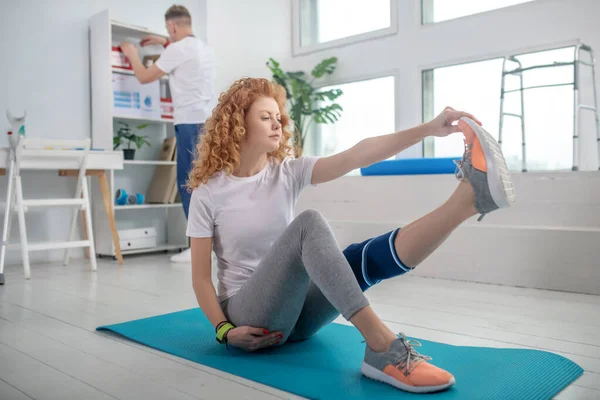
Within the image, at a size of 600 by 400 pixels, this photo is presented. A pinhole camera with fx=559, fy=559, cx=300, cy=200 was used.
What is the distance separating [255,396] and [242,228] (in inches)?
17.9

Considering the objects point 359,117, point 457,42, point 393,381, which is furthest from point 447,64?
point 393,381

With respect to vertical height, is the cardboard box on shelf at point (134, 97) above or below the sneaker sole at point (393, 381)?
above

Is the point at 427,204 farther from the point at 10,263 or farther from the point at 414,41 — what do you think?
the point at 10,263

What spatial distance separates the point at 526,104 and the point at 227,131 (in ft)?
8.47

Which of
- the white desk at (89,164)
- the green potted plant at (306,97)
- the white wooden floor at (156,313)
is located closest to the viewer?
the white wooden floor at (156,313)

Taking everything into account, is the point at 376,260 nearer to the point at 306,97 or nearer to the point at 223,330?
the point at 223,330

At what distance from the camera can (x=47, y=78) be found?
367 centimetres

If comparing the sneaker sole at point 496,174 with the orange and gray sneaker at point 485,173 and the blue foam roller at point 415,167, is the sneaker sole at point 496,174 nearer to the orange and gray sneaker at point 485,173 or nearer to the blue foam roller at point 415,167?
the orange and gray sneaker at point 485,173

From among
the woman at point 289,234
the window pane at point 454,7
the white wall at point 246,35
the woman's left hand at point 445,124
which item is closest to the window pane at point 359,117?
the window pane at point 454,7

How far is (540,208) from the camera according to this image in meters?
2.67

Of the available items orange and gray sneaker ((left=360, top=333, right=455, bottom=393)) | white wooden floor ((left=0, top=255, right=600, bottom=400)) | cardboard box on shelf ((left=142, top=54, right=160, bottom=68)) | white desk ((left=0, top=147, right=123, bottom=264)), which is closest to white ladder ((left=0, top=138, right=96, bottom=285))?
white desk ((left=0, top=147, right=123, bottom=264))

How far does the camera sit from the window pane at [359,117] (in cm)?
424

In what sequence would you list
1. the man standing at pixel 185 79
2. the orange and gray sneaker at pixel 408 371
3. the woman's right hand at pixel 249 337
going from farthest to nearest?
the man standing at pixel 185 79 < the woman's right hand at pixel 249 337 < the orange and gray sneaker at pixel 408 371

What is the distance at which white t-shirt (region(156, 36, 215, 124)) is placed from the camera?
137 inches
